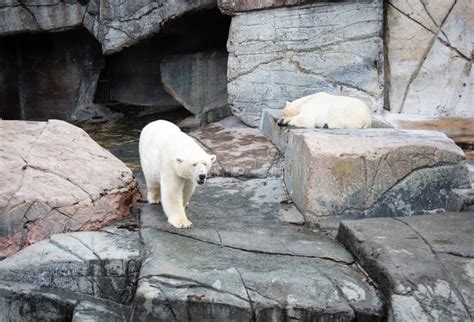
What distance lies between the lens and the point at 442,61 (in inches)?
277

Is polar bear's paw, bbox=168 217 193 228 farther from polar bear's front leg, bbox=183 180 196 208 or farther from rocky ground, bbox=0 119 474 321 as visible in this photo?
polar bear's front leg, bbox=183 180 196 208

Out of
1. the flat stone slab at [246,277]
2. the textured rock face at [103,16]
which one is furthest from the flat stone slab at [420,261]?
the textured rock face at [103,16]

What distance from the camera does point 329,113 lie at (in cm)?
583

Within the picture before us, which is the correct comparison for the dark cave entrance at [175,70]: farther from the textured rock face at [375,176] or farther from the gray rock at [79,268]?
the gray rock at [79,268]

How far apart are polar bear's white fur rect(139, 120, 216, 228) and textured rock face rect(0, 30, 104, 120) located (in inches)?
250

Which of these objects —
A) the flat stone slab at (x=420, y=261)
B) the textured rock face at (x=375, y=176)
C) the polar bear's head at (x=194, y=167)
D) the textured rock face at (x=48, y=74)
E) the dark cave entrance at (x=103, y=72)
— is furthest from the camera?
the textured rock face at (x=48, y=74)

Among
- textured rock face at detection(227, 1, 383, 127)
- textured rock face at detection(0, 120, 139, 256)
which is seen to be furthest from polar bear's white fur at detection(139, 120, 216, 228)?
textured rock face at detection(227, 1, 383, 127)

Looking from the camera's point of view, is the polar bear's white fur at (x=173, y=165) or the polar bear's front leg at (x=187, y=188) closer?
the polar bear's white fur at (x=173, y=165)

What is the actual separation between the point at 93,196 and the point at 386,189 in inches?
88.5

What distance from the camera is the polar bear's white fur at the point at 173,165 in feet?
13.0

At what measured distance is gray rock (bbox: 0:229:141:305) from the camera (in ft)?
11.8

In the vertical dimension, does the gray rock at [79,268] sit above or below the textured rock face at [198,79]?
below

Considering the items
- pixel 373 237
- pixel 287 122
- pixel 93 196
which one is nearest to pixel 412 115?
pixel 287 122

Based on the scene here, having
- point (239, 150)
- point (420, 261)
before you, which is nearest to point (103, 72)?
point (239, 150)
